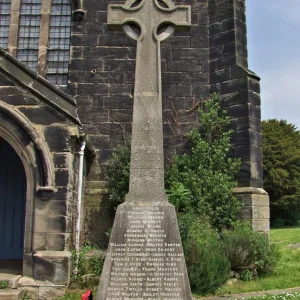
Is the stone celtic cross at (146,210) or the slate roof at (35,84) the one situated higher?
the slate roof at (35,84)

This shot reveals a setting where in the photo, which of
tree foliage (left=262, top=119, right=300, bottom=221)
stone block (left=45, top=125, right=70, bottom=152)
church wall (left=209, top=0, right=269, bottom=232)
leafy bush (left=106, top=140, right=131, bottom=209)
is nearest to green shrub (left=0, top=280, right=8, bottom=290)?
stone block (left=45, top=125, right=70, bottom=152)

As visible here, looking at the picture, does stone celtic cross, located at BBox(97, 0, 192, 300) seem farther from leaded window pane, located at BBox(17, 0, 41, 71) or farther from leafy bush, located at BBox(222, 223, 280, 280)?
leaded window pane, located at BBox(17, 0, 41, 71)

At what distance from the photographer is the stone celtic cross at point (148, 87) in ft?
19.9

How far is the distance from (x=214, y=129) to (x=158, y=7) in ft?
→ 16.9

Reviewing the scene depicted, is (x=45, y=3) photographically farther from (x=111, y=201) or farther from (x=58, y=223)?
(x=58, y=223)

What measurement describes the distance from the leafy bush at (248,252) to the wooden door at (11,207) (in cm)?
521

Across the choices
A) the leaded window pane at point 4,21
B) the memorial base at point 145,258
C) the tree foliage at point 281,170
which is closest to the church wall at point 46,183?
the memorial base at point 145,258

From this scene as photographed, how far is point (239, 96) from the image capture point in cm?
1131

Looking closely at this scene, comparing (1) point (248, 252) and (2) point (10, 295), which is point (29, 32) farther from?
(1) point (248, 252)

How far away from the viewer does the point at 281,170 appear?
34281 mm

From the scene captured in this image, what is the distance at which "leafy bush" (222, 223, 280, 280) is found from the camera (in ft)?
30.0

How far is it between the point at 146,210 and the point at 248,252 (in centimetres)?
427

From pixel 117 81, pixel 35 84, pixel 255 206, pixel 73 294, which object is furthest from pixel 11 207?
pixel 255 206

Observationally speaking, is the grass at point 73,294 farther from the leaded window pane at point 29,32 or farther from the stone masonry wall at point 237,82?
the leaded window pane at point 29,32
